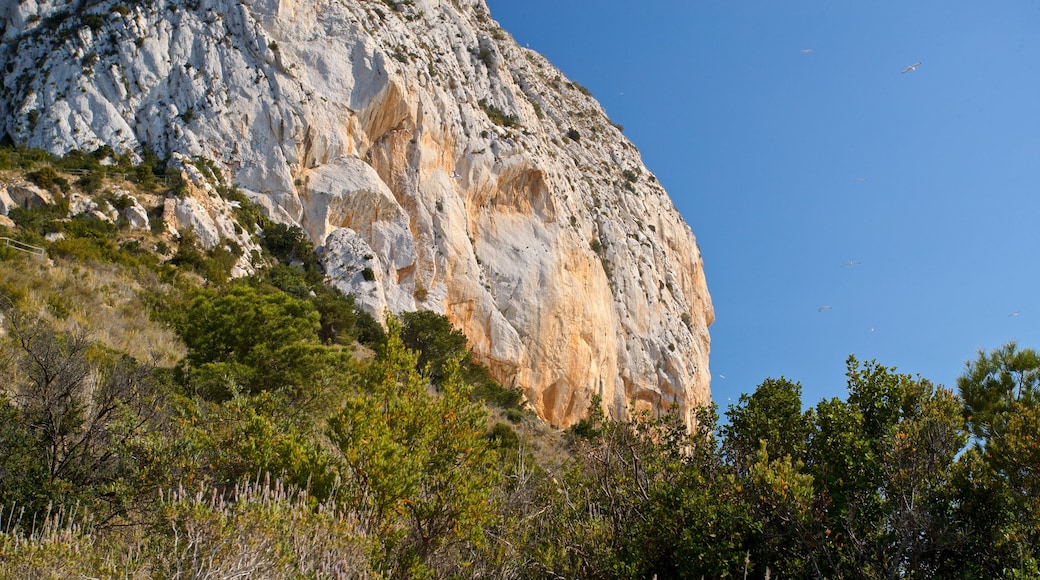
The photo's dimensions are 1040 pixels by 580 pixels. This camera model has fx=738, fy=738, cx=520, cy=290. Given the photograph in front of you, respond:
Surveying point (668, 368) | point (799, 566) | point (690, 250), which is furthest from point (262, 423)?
point (690, 250)

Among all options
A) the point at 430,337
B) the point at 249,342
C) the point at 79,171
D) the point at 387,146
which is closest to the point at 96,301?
the point at 249,342

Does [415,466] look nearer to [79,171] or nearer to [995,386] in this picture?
[995,386]

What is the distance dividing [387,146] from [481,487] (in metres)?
24.0

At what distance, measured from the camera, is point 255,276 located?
847 inches

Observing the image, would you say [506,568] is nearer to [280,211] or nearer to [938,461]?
[938,461]

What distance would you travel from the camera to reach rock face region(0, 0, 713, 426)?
2481 cm

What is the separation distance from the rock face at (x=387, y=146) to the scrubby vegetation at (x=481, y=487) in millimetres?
15576

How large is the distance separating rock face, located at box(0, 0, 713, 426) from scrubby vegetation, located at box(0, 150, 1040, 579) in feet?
51.1

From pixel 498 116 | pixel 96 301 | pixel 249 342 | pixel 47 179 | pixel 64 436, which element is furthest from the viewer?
pixel 498 116

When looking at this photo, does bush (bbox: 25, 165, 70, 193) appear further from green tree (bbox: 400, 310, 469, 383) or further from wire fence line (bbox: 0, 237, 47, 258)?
green tree (bbox: 400, 310, 469, 383)

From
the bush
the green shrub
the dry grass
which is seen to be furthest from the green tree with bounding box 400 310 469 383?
the green shrub

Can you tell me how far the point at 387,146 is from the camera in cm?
2886

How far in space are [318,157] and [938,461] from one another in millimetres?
24167

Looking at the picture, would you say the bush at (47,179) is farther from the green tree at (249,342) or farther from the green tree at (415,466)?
the green tree at (415,466)
